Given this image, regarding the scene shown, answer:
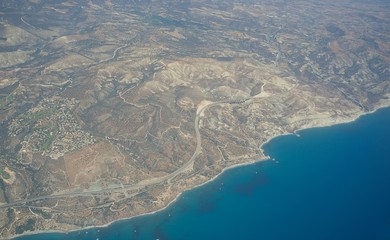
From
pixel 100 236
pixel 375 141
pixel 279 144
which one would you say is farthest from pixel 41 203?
pixel 375 141

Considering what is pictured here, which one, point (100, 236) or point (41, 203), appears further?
point (41, 203)

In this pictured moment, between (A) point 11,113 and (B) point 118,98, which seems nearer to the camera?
(A) point 11,113

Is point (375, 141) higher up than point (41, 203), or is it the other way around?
point (375, 141)

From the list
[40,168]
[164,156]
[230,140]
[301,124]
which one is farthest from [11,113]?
[301,124]

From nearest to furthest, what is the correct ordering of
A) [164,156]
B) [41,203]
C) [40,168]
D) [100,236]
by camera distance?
[100,236], [41,203], [40,168], [164,156]

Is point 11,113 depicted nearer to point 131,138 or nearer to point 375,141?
point 131,138

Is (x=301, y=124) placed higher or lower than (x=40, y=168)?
higher

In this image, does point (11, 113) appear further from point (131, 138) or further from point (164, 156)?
point (164, 156)

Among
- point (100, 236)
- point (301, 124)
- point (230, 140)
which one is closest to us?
point (100, 236)

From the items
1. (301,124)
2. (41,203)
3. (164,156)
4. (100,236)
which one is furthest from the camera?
(301,124)
